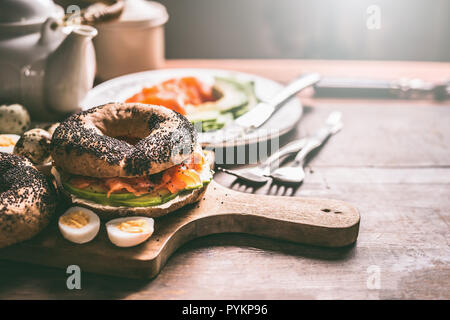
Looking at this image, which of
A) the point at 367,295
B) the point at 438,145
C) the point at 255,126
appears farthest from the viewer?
the point at 438,145

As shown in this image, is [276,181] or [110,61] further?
[110,61]

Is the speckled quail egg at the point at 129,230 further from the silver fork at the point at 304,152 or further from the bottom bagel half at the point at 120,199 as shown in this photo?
the silver fork at the point at 304,152

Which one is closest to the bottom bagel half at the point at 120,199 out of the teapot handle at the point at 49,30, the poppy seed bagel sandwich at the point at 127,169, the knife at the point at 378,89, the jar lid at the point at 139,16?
the poppy seed bagel sandwich at the point at 127,169

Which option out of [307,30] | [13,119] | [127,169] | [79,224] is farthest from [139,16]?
[307,30]

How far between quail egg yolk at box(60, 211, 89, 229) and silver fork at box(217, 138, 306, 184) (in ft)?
2.12

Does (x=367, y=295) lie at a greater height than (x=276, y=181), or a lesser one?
lesser

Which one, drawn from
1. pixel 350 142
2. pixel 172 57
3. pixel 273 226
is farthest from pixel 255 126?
pixel 172 57

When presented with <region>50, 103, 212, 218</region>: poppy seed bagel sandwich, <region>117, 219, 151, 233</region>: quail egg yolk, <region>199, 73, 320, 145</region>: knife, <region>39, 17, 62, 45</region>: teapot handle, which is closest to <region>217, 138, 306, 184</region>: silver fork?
<region>199, 73, 320, 145</region>: knife

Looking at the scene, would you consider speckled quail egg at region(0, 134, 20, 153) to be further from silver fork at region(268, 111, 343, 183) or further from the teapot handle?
silver fork at region(268, 111, 343, 183)

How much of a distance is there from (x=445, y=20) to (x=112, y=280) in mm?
→ 3848

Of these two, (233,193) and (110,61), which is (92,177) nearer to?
(233,193)

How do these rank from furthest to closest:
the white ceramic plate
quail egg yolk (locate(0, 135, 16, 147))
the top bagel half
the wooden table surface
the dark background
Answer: the dark background
the white ceramic plate
quail egg yolk (locate(0, 135, 16, 147))
the top bagel half
the wooden table surface

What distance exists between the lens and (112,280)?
1450mm

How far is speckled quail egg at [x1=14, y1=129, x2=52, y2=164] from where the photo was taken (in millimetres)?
1821
